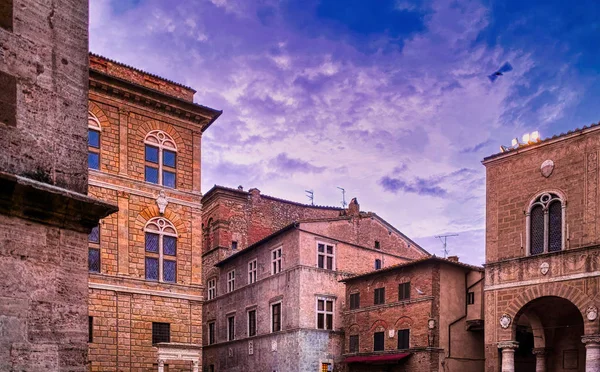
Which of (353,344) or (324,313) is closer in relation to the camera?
(353,344)

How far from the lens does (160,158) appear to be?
82.5 feet

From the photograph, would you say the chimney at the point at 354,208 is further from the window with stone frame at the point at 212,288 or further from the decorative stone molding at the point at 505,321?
the decorative stone molding at the point at 505,321

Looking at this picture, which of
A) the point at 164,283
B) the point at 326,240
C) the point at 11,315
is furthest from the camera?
the point at 326,240

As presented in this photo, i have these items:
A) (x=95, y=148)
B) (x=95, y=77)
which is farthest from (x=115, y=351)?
(x=95, y=77)

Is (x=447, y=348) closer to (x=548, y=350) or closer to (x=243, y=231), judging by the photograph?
(x=548, y=350)

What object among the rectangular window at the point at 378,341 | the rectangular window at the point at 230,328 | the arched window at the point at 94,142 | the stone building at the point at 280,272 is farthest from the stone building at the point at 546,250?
the rectangular window at the point at 230,328

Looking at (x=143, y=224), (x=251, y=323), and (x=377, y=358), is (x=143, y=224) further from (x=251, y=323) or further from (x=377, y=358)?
(x=251, y=323)

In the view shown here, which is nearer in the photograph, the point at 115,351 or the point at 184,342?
the point at 115,351

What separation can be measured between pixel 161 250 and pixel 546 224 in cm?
1530

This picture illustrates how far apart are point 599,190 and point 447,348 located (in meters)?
10.4

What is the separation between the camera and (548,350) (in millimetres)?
26516

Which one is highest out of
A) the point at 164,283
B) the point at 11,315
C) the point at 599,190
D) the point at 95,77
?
the point at 95,77

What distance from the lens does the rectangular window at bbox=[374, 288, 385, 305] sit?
3153 cm

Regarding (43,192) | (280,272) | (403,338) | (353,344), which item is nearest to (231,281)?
(280,272)
